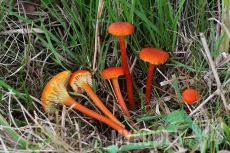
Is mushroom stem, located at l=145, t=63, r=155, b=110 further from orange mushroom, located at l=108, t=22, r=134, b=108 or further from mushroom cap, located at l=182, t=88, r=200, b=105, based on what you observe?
mushroom cap, located at l=182, t=88, r=200, b=105

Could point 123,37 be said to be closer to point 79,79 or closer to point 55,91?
point 79,79

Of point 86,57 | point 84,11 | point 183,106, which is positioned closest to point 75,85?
point 86,57

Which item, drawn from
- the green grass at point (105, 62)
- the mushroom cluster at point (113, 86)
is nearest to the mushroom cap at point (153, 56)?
the mushroom cluster at point (113, 86)

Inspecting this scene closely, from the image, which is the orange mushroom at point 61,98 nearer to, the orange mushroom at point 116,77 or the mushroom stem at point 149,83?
the orange mushroom at point 116,77

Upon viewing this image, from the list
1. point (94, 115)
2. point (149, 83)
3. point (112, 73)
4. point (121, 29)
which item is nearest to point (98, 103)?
point (94, 115)

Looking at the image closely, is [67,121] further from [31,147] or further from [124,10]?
[124,10]

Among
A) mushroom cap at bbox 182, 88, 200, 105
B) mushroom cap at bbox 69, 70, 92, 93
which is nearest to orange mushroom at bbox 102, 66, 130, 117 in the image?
mushroom cap at bbox 69, 70, 92, 93
